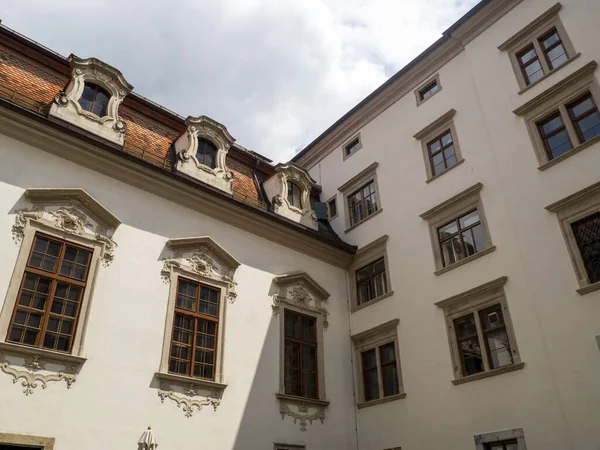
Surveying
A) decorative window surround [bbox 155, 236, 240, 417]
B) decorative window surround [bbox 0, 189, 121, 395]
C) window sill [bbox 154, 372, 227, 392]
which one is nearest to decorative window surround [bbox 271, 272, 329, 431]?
decorative window surround [bbox 155, 236, 240, 417]

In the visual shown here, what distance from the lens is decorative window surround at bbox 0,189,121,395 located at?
9.88 metres

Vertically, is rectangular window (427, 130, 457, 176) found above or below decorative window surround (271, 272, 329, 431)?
above

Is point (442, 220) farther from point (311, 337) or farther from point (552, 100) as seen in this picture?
point (311, 337)

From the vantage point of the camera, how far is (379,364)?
1509 centimetres

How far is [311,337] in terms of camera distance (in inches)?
606

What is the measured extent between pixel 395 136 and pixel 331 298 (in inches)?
234

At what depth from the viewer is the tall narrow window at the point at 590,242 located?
11.2 meters

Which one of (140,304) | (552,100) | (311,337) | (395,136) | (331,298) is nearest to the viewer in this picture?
(140,304)

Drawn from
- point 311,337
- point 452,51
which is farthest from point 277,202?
point 452,51

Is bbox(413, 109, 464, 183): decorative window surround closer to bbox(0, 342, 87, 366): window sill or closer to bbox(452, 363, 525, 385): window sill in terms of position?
bbox(452, 363, 525, 385): window sill

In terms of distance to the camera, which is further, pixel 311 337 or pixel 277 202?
pixel 277 202

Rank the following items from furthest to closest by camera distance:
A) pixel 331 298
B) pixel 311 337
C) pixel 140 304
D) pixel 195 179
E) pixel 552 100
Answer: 1. pixel 331 298
2. pixel 311 337
3. pixel 195 179
4. pixel 552 100
5. pixel 140 304

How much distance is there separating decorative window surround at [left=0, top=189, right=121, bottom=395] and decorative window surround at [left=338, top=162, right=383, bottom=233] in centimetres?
842

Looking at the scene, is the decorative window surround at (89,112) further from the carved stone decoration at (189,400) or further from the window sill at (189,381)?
the carved stone decoration at (189,400)
